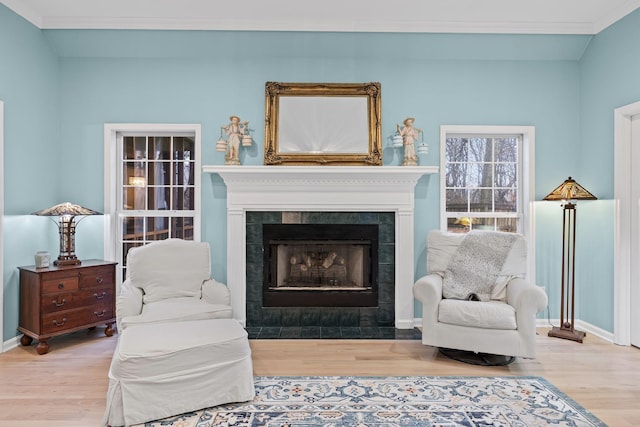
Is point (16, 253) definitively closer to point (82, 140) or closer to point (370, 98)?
point (82, 140)

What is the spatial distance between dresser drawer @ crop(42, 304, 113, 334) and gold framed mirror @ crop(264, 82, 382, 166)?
218cm

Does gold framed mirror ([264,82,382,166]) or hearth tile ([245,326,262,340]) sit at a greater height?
gold framed mirror ([264,82,382,166])

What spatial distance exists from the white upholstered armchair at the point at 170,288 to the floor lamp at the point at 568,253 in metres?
3.05

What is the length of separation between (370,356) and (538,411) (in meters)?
1.27

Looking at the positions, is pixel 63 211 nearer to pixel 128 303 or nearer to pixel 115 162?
pixel 115 162

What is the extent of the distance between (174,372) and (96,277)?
6.07ft

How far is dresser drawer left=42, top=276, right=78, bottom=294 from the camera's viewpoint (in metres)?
3.53

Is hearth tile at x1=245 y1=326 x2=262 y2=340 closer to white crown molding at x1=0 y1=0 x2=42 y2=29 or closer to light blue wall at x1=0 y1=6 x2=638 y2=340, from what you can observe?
light blue wall at x1=0 y1=6 x2=638 y2=340

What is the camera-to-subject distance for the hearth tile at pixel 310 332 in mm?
3957

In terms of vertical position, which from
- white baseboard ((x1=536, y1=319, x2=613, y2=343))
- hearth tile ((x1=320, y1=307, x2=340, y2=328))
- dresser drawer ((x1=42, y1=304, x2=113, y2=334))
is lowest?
white baseboard ((x1=536, y1=319, x2=613, y2=343))

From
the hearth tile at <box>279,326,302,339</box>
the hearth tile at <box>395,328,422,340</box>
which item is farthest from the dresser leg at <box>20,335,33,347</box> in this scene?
the hearth tile at <box>395,328,422,340</box>

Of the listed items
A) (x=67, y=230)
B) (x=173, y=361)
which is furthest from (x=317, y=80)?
(x=173, y=361)

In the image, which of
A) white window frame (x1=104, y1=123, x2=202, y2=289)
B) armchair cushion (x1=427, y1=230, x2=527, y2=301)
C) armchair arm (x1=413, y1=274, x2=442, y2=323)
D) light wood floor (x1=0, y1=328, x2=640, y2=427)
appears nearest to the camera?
light wood floor (x1=0, y1=328, x2=640, y2=427)

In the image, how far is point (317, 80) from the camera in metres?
4.33
